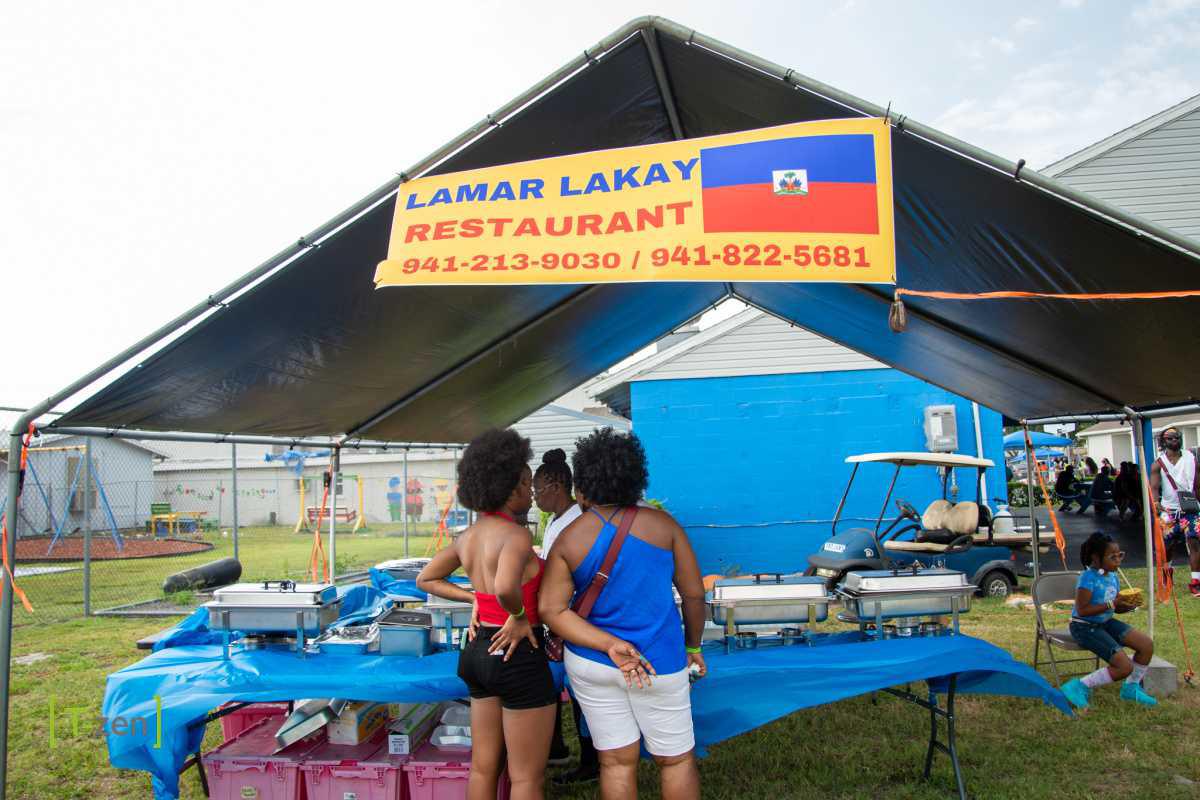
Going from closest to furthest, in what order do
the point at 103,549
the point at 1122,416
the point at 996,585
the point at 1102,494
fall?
the point at 1122,416, the point at 996,585, the point at 103,549, the point at 1102,494

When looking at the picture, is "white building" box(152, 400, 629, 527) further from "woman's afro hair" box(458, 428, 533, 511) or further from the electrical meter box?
"woman's afro hair" box(458, 428, 533, 511)

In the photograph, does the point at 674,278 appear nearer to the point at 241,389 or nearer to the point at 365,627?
the point at 365,627

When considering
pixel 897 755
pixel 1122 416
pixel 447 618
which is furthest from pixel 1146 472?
pixel 447 618

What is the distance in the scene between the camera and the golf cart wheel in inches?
386

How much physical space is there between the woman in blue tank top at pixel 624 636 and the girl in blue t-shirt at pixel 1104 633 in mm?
4136

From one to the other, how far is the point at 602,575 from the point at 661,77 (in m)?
2.28

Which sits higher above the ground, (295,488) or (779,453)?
(779,453)

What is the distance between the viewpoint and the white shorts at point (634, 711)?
3.03 metres

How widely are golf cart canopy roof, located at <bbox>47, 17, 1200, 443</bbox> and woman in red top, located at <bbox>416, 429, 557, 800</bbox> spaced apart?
1399 mm

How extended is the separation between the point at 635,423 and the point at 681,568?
9.40 metres

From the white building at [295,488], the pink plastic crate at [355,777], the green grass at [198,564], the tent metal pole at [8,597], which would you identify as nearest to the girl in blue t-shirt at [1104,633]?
the pink plastic crate at [355,777]

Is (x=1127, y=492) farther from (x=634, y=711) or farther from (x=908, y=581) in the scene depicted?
(x=634, y=711)

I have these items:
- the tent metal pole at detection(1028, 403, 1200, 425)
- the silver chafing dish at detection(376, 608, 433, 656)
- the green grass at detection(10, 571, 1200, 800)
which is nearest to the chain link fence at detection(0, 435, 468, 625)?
the green grass at detection(10, 571, 1200, 800)

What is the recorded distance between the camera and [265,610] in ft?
13.5
